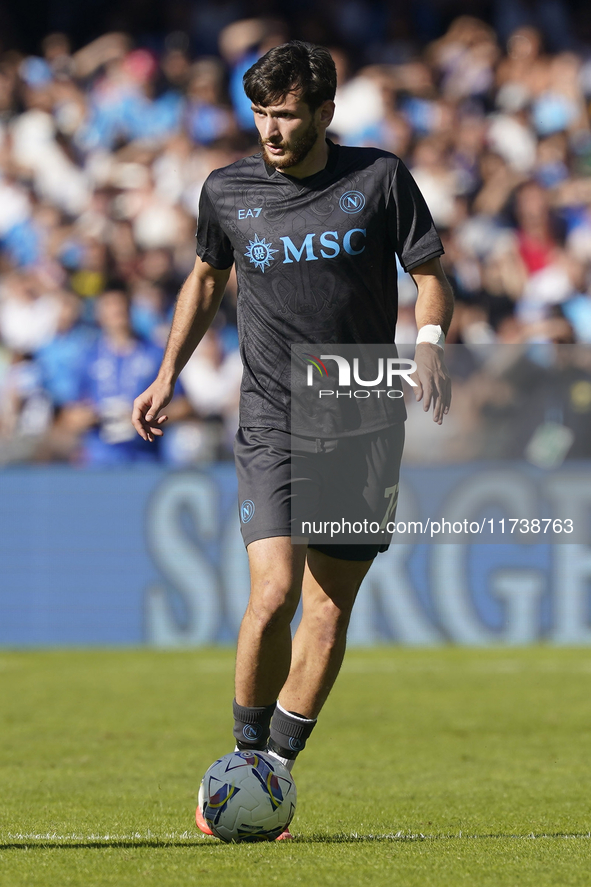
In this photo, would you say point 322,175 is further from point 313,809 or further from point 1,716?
point 1,716

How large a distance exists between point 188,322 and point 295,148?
2.37ft

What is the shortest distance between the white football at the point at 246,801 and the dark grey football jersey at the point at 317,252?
3.47 feet

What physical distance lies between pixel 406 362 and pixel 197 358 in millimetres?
6829

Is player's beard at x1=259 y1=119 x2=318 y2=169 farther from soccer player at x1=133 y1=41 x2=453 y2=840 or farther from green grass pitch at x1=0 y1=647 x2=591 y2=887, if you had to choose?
green grass pitch at x1=0 y1=647 x2=591 y2=887

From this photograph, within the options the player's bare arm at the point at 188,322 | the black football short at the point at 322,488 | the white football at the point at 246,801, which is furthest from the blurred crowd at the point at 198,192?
the white football at the point at 246,801

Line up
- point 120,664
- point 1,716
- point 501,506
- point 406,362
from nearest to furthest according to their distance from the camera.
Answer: point 406,362
point 1,716
point 120,664
point 501,506

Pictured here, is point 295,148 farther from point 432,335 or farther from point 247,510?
point 247,510

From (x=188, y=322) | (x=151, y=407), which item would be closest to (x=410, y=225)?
(x=188, y=322)

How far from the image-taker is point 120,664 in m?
9.53

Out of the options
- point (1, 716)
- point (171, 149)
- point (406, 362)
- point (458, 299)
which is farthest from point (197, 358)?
point (406, 362)

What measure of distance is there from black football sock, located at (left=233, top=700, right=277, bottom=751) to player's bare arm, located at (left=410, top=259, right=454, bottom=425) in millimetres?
1045

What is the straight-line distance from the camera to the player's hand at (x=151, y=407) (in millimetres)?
4203

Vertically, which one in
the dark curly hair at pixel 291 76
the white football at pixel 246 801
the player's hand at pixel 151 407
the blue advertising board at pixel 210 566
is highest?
the dark curly hair at pixel 291 76

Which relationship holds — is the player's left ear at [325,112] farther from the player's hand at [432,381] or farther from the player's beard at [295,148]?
the player's hand at [432,381]
